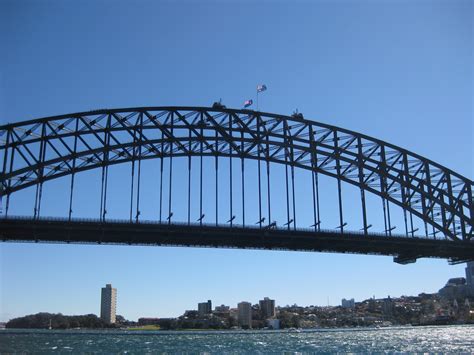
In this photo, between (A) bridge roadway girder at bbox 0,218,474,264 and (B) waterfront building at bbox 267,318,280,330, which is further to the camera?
(B) waterfront building at bbox 267,318,280,330

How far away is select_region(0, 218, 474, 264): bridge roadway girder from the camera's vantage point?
5422cm

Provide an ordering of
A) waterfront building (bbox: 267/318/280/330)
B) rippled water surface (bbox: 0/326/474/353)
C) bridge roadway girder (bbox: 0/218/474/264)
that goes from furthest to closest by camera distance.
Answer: waterfront building (bbox: 267/318/280/330)
bridge roadway girder (bbox: 0/218/474/264)
rippled water surface (bbox: 0/326/474/353)

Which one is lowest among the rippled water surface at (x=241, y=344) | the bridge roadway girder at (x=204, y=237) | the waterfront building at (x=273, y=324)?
the rippled water surface at (x=241, y=344)

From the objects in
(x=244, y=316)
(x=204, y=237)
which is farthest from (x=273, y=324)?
(x=204, y=237)

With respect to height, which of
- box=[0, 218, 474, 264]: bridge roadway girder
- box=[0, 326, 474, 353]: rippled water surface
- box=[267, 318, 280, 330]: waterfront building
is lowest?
box=[0, 326, 474, 353]: rippled water surface

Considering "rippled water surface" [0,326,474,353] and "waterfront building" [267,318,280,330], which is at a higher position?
"waterfront building" [267,318,280,330]

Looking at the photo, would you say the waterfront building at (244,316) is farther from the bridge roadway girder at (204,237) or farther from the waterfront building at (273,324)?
the bridge roadway girder at (204,237)

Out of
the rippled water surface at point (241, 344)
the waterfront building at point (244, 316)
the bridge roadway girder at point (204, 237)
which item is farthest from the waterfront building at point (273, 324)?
the bridge roadway girder at point (204, 237)

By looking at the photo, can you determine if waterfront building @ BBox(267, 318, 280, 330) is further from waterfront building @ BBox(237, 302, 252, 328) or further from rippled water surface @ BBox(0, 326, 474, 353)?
rippled water surface @ BBox(0, 326, 474, 353)

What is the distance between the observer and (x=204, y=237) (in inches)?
2323

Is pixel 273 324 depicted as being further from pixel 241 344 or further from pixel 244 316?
pixel 241 344

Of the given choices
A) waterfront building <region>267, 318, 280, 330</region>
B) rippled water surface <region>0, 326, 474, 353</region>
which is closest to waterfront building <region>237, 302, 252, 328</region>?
waterfront building <region>267, 318, 280, 330</region>

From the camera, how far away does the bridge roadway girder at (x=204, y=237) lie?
2135 inches

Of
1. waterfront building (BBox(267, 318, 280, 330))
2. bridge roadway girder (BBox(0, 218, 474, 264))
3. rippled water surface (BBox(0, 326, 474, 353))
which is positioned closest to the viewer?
rippled water surface (BBox(0, 326, 474, 353))
